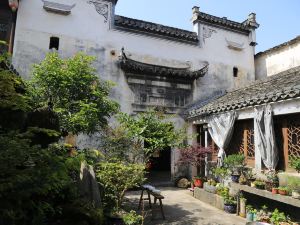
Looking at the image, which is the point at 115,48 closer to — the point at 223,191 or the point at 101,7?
the point at 101,7

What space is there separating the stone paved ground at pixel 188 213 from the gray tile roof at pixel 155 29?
8595 mm

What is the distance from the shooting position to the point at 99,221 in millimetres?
5109

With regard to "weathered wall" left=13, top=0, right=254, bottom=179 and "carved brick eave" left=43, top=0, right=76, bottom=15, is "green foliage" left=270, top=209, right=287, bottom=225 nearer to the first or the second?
"weathered wall" left=13, top=0, right=254, bottom=179

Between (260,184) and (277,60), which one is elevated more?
(277,60)

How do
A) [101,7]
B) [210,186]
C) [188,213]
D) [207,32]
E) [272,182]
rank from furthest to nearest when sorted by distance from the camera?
[207,32], [101,7], [210,186], [188,213], [272,182]

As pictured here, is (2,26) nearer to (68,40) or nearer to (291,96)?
(68,40)

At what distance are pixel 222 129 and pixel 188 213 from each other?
409cm

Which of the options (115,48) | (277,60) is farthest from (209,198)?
(277,60)

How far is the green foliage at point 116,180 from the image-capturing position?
6.99m

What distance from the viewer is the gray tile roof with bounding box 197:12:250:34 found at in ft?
52.0

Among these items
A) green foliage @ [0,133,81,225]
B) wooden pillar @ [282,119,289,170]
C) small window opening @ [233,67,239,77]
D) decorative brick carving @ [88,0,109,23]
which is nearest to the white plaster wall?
small window opening @ [233,67,239,77]

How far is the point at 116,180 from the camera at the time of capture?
704 centimetres

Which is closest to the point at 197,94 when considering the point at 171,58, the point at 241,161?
the point at 171,58

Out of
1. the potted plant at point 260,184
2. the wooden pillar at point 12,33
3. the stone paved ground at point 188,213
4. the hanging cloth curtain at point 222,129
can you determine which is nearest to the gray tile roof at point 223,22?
the hanging cloth curtain at point 222,129
